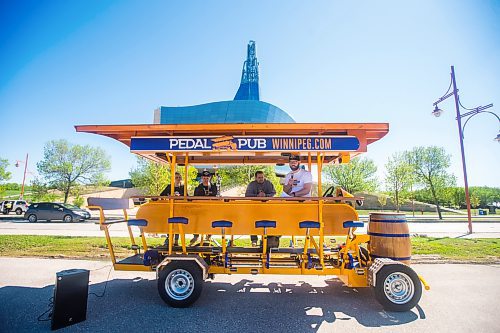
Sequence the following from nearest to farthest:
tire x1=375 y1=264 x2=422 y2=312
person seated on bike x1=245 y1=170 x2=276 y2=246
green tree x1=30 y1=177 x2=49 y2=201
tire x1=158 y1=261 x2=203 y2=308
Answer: tire x1=375 y1=264 x2=422 y2=312, tire x1=158 y1=261 x2=203 y2=308, person seated on bike x1=245 y1=170 x2=276 y2=246, green tree x1=30 y1=177 x2=49 y2=201

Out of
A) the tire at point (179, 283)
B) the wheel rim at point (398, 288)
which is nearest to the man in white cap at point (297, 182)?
the wheel rim at point (398, 288)

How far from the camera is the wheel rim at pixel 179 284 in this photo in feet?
15.6

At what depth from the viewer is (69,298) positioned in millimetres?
4020

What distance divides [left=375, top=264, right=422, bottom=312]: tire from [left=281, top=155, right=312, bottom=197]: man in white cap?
1.94 meters

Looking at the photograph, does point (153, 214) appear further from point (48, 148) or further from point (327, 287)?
point (48, 148)

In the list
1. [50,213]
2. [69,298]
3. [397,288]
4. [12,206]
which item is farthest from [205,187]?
[12,206]

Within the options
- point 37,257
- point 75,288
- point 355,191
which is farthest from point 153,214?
point 355,191

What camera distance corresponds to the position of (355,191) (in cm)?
3553

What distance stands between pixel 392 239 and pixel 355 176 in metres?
32.0

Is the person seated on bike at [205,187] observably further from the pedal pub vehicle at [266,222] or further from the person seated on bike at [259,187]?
the pedal pub vehicle at [266,222]

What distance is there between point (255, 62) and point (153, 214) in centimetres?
7798

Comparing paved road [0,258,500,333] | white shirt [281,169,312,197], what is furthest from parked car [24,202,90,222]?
white shirt [281,169,312,197]

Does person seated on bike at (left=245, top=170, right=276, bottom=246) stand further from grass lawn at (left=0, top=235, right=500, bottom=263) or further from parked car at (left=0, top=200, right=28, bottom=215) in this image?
parked car at (left=0, top=200, right=28, bottom=215)

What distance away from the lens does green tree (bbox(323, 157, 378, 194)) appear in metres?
35.2
